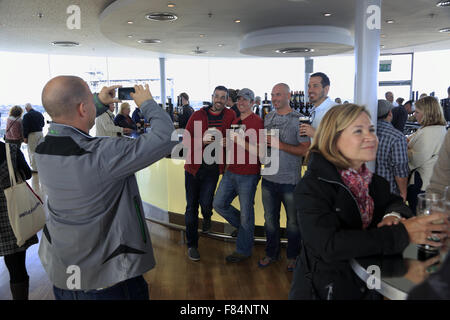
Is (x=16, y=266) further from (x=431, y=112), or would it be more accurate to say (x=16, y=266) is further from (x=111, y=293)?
(x=431, y=112)

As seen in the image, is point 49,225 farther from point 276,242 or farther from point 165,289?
point 276,242

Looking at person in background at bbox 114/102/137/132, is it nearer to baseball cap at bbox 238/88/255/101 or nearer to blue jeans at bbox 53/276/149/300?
baseball cap at bbox 238/88/255/101

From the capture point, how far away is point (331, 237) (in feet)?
4.15

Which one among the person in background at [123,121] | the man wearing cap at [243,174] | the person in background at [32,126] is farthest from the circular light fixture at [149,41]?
the man wearing cap at [243,174]

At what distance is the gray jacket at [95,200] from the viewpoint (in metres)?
1.38

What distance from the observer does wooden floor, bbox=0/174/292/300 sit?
9.78ft

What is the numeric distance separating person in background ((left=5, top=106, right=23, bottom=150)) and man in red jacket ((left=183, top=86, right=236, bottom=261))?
600 cm

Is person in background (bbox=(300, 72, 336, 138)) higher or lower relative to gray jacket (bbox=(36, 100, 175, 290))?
higher

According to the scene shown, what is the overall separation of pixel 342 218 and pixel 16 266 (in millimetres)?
2330

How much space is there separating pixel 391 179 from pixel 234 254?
1.63 metres

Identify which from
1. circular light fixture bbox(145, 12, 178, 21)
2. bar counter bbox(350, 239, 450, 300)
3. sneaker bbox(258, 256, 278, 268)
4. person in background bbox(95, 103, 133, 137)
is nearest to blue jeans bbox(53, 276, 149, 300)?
bar counter bbox(350, 239, 450, 300)

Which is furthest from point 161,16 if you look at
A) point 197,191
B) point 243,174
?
point 243,174

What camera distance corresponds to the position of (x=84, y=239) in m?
1.45
